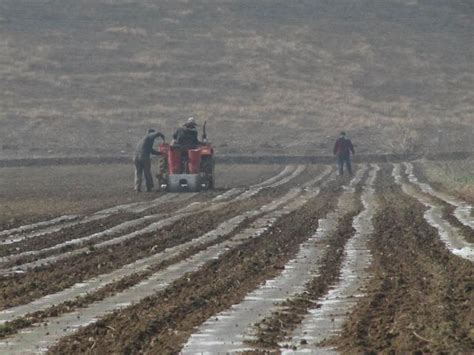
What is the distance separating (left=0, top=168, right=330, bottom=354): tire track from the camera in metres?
10.3

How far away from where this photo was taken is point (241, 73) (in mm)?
79250

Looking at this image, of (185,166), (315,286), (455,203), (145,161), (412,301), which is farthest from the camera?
(145,161)

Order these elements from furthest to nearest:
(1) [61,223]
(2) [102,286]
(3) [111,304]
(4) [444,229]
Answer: (1) [61,223], (4) [444,229], (2) [102,286], (3) [111,304]

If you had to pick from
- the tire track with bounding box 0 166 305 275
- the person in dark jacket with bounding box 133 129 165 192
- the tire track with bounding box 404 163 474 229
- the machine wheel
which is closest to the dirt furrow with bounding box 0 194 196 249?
the tire track with bounding box 0 166 305 275

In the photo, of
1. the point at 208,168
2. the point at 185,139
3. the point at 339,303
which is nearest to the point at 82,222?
the point at 185,139

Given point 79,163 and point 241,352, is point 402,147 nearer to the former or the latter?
point 79,163

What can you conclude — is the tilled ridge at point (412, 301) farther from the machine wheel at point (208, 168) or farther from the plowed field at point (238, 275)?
the machine wheel at point (208, 168)

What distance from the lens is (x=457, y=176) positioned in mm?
37156

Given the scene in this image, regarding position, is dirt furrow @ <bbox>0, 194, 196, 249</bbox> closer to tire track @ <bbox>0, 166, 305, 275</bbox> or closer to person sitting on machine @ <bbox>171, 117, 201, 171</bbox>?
tire track @ <bbox>0, 166, 305, 275</bbox>

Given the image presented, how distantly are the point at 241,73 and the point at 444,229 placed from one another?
195ft

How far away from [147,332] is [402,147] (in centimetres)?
4689

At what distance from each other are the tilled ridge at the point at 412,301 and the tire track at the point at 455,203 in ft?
7.59

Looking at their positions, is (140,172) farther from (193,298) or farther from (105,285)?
(193,298)

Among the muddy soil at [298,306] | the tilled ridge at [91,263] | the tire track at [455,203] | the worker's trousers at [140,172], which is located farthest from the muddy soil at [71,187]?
the muddy soil at [298,306]
